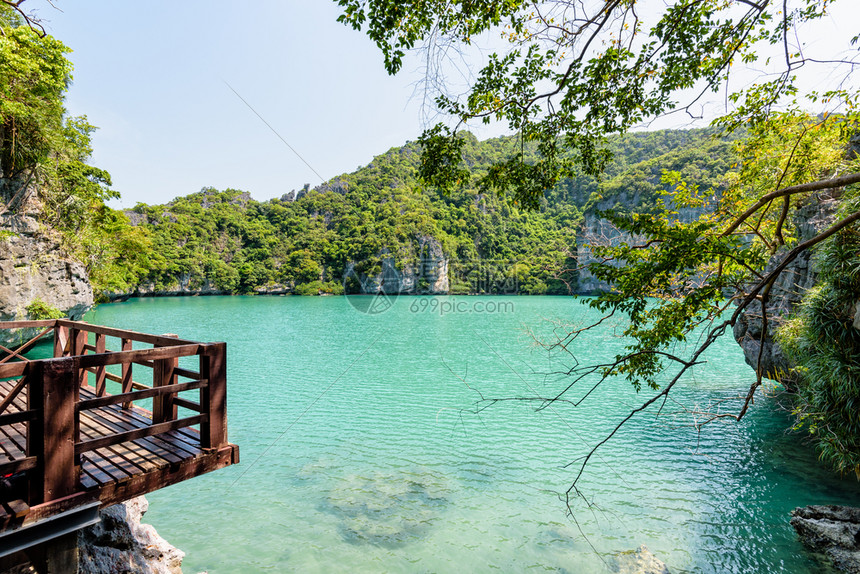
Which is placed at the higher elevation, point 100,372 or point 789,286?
point 789,286

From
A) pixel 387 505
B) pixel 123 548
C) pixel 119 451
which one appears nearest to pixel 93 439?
pixel 119 451

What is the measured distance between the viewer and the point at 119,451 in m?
3.33

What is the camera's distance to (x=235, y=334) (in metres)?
A: 25.1

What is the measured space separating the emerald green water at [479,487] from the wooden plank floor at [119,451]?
98.1 inches

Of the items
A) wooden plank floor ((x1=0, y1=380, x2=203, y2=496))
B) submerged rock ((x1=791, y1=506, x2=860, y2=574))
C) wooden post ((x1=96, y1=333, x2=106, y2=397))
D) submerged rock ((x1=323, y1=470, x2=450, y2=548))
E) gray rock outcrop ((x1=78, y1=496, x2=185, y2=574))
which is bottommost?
submerged rock ((x1=323, y1=470, x2=450, y2=548))

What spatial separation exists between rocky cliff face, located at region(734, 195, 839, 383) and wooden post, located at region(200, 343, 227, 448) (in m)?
8.19

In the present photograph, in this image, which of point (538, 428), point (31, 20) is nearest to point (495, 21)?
point (31, 20)

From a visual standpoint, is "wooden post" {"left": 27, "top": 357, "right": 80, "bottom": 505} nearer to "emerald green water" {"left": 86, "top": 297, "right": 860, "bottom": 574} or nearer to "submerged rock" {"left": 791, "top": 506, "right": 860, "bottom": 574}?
"emerald green water" {"left": 86, "top": 297, "right": 860, "bottom": 574}

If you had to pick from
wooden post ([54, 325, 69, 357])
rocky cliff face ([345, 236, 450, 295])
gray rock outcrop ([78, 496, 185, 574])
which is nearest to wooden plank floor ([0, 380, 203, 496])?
gray rock outcrop ([78, 496, 185, 574])

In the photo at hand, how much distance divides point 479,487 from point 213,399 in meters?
5.36

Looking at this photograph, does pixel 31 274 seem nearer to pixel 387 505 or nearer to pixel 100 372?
pixel 100 372

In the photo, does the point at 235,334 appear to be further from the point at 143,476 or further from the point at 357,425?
the point at 143,476

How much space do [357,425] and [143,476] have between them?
7.40 meters

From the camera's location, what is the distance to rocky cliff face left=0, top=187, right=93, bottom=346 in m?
13.7
